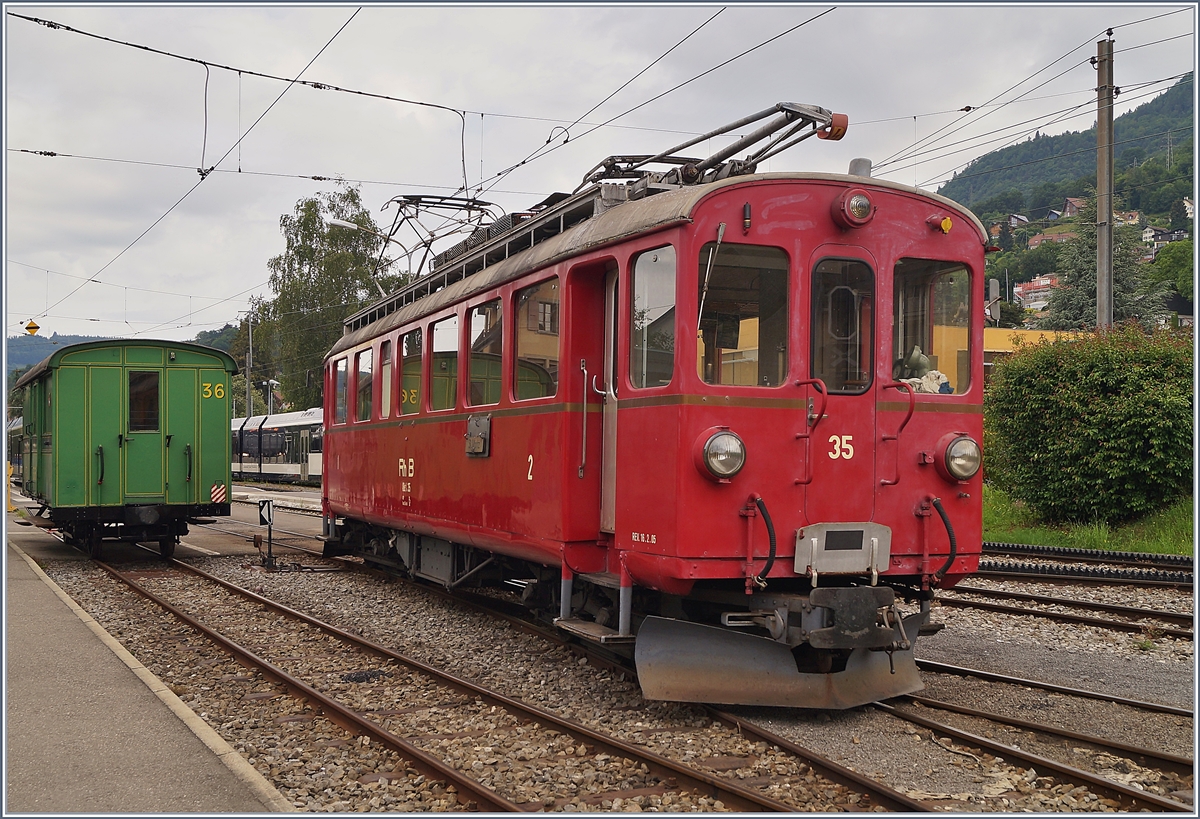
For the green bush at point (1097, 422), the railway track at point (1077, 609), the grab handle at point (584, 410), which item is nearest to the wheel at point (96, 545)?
the grab handle at point (584, 410)

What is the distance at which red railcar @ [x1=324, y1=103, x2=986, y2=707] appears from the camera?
245 inches

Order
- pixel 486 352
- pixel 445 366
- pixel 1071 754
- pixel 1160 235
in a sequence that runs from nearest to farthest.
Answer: pixel 1071 754 → pixel 486 352 → pixel 445 366 → pixel 1160 235

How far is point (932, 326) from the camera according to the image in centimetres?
689

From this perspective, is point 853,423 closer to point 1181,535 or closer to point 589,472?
point 589,472

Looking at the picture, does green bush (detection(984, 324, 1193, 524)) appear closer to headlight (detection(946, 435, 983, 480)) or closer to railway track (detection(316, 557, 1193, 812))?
railway track (detection(316, 557, 1193, 812))

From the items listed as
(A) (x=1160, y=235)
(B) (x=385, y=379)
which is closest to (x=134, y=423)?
(B) (x=385, y=379)

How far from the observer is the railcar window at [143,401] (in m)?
15.5

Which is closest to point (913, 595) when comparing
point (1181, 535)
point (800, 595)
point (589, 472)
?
point (800, 595)

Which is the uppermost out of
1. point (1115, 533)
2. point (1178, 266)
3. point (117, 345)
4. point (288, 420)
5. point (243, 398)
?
point (1178, 266)

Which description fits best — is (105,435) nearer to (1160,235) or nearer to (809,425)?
(809,425)

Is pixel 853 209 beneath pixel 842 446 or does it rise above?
above

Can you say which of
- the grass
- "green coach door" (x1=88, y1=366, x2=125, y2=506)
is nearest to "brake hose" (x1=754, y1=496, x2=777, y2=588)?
the grass

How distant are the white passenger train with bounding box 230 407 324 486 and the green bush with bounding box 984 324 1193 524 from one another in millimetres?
24870

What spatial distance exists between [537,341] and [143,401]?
10.0 metres
